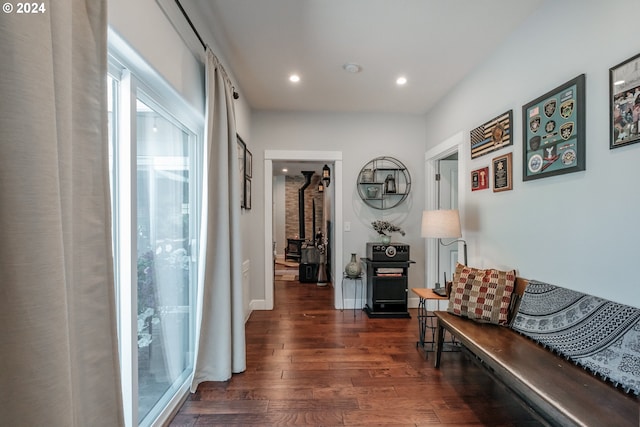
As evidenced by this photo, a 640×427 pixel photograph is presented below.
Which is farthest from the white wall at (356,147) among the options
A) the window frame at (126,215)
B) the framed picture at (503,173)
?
the window frame at (126,215)

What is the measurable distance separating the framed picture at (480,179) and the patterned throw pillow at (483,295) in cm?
82

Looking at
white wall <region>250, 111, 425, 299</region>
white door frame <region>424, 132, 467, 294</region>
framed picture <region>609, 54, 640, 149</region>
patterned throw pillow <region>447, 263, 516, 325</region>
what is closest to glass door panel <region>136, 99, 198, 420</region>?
white wall <region>250, 111, 425, 299</region>

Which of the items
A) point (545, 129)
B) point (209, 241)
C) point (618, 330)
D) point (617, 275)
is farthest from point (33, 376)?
point (545, 129)

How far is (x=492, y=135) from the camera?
2.50 m

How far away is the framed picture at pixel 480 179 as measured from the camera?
2615 mm

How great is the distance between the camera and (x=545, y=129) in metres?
1.94

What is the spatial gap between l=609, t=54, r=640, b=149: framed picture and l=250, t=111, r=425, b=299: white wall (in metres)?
2.50

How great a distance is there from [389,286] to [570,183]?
2.27 metres

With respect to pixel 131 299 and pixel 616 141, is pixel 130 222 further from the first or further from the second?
pixel 616 141

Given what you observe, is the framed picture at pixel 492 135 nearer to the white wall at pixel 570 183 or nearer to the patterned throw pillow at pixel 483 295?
the white wall at pixel 570 183

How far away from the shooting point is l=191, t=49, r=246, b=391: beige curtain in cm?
200

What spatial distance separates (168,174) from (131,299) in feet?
2.77

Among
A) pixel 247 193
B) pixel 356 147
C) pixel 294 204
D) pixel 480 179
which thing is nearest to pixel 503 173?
pixel 480 179

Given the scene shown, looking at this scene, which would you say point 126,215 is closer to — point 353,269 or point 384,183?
point 353,269
